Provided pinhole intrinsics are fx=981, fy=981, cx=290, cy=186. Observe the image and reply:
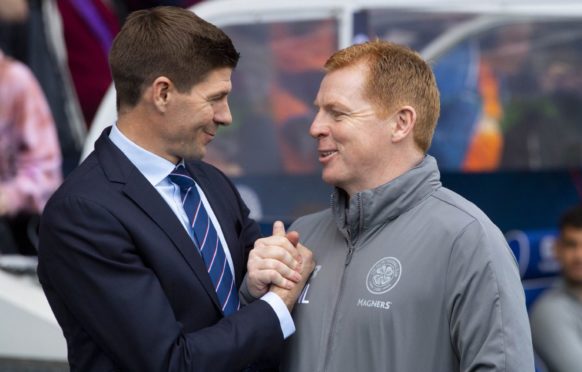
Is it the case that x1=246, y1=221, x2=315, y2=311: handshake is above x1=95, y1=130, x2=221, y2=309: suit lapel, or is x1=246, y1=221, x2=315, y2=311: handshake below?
below

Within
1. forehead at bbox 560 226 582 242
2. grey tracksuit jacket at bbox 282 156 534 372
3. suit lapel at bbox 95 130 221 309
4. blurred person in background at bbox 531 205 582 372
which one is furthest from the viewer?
forehead at bbox 560 226 582 242

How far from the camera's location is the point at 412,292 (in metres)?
2.24

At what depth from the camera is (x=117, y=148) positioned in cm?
245

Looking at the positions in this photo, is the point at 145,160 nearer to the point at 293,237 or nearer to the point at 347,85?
the point at 293,237

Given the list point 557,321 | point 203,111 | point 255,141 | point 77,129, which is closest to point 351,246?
point 203,111

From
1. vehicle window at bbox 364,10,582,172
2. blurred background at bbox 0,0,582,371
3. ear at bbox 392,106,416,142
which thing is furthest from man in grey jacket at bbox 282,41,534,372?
vehicle window at bbox 364,10,582,172

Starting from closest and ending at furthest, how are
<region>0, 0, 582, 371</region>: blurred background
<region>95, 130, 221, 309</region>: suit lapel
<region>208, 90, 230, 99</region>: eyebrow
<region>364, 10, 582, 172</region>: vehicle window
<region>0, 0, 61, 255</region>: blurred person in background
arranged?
<region>95, 130, 221, 309</region>: suit lapel
<region>208, 90, 230, 99</region>: eyebrow
<region>0, 0, 582, 371</region>: blurred background
<region>364, 10, 582, 172</region>: vehicle window
<region>0, 0, 61, 255</region>: blurred person in background

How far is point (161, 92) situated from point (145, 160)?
0.57ft

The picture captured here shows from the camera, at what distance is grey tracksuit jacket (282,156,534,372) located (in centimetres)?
217

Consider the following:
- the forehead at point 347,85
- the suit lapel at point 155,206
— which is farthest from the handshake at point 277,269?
the forehead at point 347,85

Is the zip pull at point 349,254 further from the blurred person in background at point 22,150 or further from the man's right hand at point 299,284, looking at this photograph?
the blurred person in background at point 22,150

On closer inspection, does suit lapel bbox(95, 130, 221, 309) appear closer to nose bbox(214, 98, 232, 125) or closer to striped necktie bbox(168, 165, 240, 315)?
striped necktie bbox(168, 165, 240, 315)

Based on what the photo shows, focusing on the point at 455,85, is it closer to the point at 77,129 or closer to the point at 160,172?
the point at 77,129

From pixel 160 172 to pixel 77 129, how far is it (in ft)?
11.5
